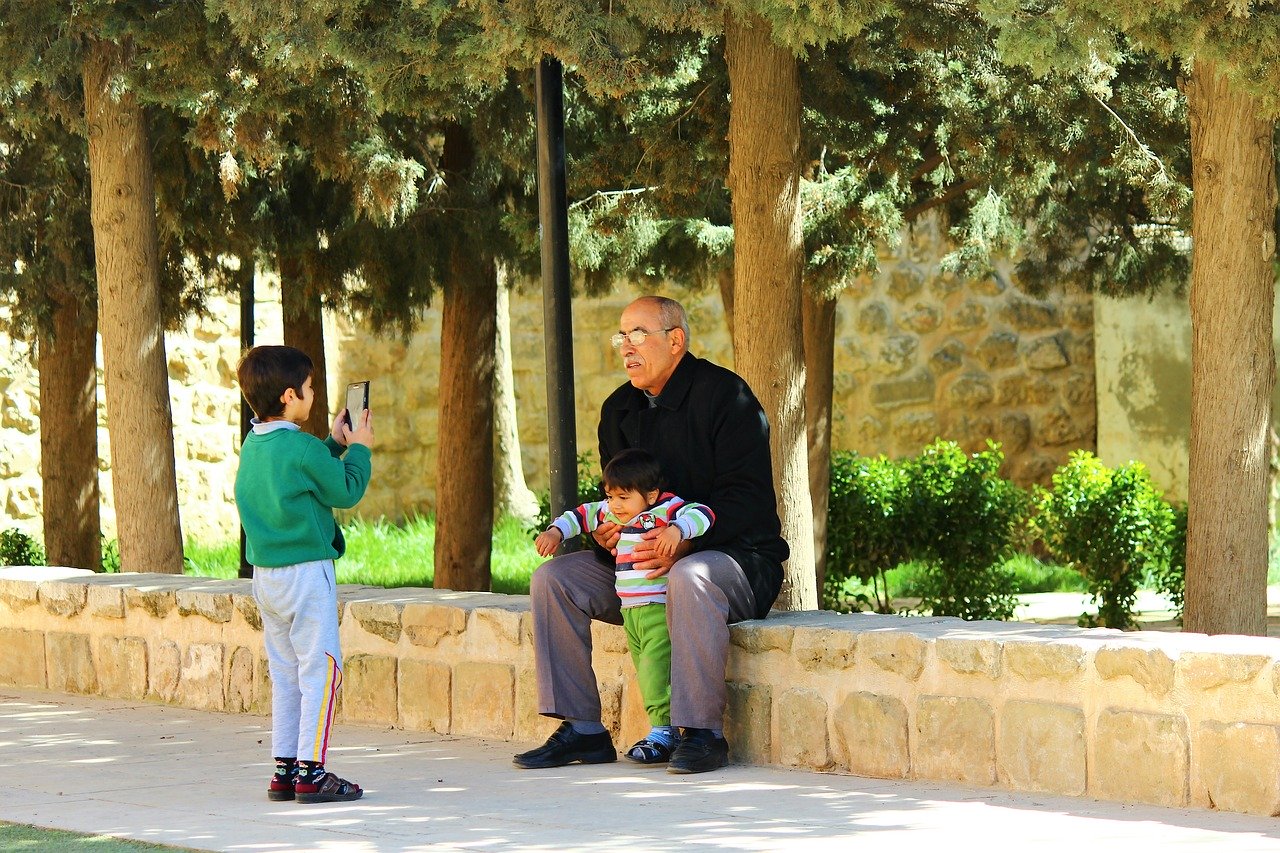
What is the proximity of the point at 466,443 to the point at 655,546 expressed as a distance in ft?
15.8

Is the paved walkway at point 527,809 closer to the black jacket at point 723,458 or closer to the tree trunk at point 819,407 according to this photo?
the black jacket at point 723,458

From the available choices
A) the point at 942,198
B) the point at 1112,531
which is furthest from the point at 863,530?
the point at 942,198

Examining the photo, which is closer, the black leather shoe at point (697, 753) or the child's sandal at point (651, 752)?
the black leather shoe at point (697, 753)

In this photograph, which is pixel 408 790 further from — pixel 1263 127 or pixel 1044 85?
pixel 1044 85

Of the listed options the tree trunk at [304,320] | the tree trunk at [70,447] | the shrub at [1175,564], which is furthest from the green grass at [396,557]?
the shrub at [1175,564]

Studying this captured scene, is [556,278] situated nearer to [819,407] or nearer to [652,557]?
[652,557]

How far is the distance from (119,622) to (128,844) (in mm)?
3170

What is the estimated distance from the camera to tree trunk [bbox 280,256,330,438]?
9875 mm

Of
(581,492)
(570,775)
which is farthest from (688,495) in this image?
(581,492)

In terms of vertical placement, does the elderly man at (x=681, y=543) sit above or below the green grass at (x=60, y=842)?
above

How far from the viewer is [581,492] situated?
9984mm

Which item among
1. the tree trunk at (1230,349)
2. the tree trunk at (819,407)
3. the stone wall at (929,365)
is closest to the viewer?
the tree trunk at (1230,349)

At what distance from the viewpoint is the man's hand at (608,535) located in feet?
17.4

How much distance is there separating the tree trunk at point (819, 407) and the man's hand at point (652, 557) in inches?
143
